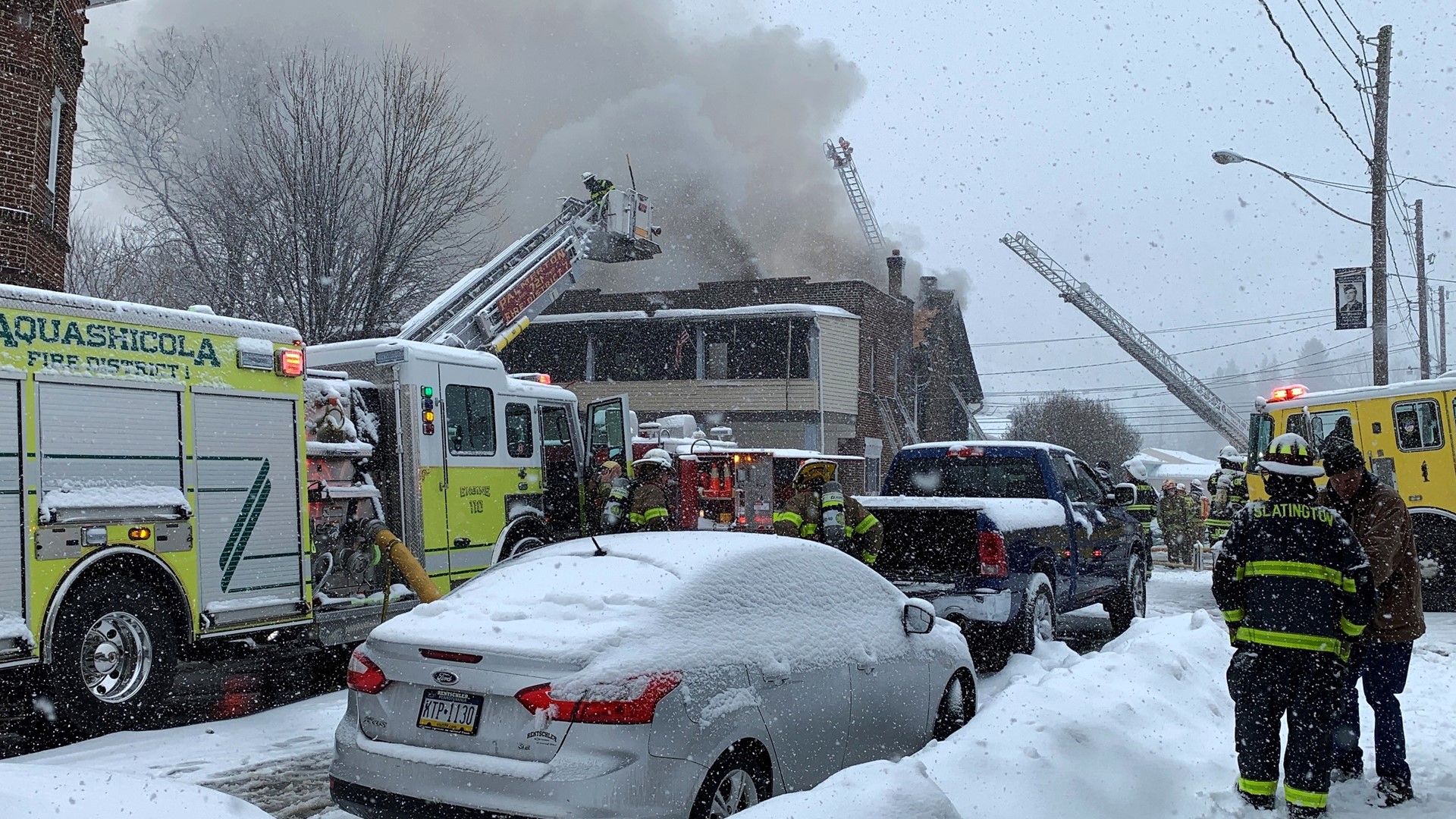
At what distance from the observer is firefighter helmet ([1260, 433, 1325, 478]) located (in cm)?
449

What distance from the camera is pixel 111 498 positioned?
22.2 ft

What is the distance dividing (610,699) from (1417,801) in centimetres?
Answer: 362

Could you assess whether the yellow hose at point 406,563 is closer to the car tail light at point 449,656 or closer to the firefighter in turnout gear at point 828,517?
the firefighter in turnout gear at point 828,517

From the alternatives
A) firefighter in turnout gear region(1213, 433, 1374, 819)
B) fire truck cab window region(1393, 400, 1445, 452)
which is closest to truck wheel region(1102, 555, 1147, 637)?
fire truck cab window region(1393, 400, 1445, 452)

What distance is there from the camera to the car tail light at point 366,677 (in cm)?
419

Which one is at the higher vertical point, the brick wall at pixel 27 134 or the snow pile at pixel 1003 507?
the brick wall at pixel 27 134

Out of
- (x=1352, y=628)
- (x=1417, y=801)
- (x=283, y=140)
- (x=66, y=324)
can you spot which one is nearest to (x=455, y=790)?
(x=1352, y=628)

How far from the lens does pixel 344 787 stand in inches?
164

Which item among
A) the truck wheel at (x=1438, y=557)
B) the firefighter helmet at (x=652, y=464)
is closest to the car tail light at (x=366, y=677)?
the firefighter helmet at (x=652, y=464)

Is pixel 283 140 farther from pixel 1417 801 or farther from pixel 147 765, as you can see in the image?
pixel 1417 801

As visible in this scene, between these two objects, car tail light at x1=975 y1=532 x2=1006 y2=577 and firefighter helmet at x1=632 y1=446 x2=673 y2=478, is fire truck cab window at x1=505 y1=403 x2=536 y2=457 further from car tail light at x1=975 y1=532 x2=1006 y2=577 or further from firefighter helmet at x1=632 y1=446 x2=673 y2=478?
car tail light at x1=975 y1=532 x2=1006 y2=577

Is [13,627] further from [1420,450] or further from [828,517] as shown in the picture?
[1420,450]

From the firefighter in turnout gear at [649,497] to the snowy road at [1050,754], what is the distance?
10.5 feet

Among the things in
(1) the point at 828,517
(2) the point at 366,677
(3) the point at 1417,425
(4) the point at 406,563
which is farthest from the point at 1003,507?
(3) the point at 1417,425
